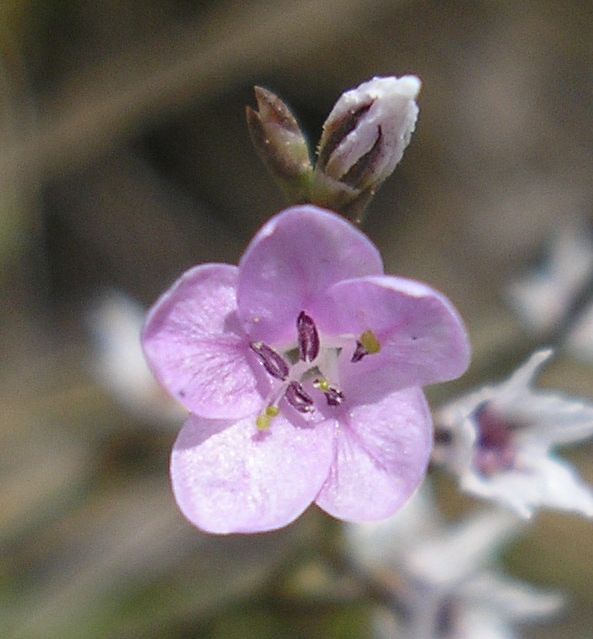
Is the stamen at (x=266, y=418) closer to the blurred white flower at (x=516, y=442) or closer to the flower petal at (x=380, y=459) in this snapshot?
the flower petal at (x=380, y=459)

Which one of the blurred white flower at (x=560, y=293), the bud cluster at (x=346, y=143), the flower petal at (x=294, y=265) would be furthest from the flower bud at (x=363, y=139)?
the blurred white flower at (x=560, y=293)

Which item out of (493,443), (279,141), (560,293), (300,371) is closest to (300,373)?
(300,371)

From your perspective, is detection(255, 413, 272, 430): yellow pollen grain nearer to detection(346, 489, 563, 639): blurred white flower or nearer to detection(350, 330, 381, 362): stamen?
detection(350, 330, 381, 362): stamen

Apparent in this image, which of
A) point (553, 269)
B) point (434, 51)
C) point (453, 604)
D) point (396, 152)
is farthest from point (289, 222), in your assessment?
point (434, 51)

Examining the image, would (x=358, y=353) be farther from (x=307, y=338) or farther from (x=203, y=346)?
(x=203, y=346)

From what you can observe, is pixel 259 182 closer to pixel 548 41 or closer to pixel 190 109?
pixel 190 109

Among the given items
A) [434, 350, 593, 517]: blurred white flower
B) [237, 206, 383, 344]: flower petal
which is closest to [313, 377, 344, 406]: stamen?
[237, 206, 383, 344]: flower petal
